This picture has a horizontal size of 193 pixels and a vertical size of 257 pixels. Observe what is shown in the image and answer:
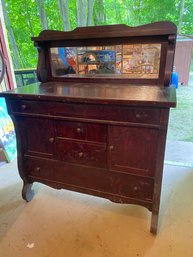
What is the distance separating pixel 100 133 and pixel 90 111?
0.15 meters

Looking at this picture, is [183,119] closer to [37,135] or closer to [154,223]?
[154,223]

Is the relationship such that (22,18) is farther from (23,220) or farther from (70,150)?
(23,220)

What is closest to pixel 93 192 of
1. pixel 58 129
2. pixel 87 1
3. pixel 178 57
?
pixel 58 129

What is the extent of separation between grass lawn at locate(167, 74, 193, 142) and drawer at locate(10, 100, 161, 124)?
1.79 metres

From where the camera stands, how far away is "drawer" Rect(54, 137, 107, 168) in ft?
3.84

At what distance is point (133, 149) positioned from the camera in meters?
1.09

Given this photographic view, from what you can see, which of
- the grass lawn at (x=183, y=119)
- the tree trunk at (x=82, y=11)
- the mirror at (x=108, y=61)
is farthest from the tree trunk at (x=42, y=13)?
the grass lawn at (x=183, y=119)

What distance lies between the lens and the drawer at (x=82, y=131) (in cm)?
111

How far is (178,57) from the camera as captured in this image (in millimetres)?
4094

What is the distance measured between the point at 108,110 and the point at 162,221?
3.12ft

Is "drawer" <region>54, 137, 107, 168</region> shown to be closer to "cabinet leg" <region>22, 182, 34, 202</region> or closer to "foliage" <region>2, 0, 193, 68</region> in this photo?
"cabinet leg" <region>22, 182, 34, 202</region>

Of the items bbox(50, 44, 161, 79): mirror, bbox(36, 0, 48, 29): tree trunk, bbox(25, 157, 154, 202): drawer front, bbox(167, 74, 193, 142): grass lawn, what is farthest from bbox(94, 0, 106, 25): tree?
bbox(167, 74, 193, 142): grass lawn

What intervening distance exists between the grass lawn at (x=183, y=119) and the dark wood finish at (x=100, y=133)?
5.21ft

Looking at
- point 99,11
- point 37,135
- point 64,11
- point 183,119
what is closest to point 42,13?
point 64,11
